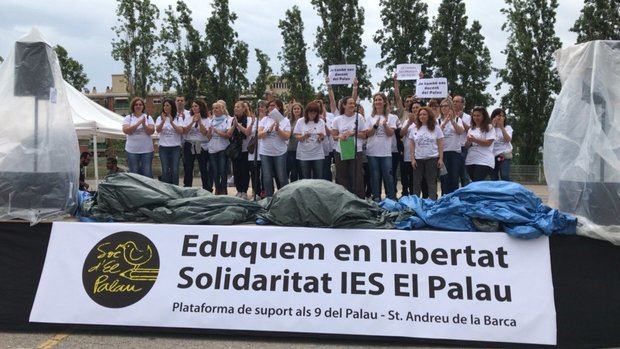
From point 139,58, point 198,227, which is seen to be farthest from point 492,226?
point 139,58

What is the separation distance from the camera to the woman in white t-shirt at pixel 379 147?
7496 millimetres

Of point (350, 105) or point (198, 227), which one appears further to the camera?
point (350, 105)

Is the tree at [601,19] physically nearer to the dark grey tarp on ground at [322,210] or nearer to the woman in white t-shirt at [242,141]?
the woman in white t-shirt at [242,141]

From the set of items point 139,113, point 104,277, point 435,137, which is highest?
point 139,113

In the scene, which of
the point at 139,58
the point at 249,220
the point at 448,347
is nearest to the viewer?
the point at 448,347

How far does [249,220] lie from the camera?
441cm

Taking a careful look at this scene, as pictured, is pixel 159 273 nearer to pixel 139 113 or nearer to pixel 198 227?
pixel 198 227

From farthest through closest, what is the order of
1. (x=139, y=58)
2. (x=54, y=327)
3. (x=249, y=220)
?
(x=139, y=58), (x=249, y=220), (x=54, y=327)

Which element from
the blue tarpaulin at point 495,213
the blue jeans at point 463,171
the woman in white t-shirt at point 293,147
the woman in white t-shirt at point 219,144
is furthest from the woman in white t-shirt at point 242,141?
the blue tarpaulin at point 495,213

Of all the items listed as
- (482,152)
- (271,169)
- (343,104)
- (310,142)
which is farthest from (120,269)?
(482,152)

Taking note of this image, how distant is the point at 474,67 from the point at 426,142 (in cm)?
2246

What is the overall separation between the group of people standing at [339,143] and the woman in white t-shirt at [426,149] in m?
0.01

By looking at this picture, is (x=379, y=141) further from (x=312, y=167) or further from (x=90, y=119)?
(x=90, y=119)

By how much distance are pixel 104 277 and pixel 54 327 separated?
0.50 meters
